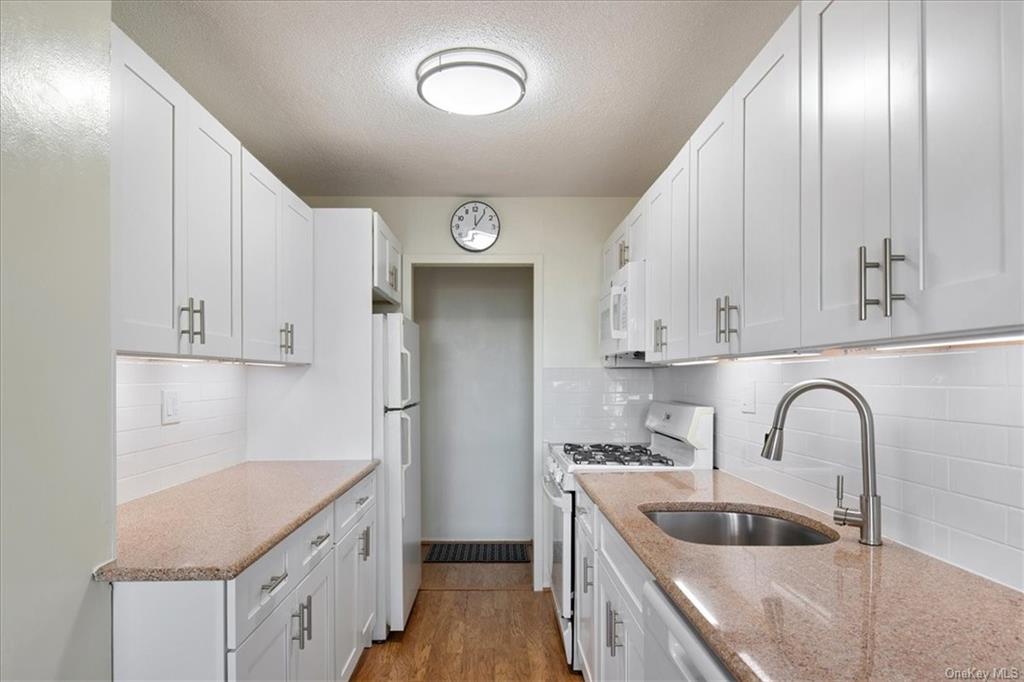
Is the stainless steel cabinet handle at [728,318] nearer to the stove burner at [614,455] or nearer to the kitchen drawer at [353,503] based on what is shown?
the stove burner at [614,455]

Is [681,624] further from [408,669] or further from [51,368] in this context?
[408,669]

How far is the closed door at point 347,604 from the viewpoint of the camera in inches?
95.6

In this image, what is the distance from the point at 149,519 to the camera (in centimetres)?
189

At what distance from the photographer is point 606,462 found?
9.62 feet

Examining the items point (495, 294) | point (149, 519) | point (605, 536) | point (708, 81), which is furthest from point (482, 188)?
point (149, 519)

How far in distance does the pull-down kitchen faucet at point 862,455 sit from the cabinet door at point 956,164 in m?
0.49

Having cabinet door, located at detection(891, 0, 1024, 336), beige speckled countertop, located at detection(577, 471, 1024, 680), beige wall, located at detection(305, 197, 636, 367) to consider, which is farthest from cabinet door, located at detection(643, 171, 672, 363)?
cabinet door, located at detection(891, 0, 1024, 336)

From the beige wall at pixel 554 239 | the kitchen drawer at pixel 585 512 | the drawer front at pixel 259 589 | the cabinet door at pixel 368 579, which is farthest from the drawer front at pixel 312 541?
the beige wall at pixel 554 239

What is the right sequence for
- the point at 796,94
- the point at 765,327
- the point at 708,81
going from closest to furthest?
the point at 796,94 < the point at 765,327 < the point at 708,81

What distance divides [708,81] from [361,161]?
1.87 metres

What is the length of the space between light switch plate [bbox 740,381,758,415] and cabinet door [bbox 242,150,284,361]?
79.0 inches

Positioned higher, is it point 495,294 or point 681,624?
point 495,294

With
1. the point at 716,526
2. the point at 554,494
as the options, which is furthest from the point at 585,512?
the point at 716,526

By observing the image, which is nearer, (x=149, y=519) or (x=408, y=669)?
(x=149, y=519)
